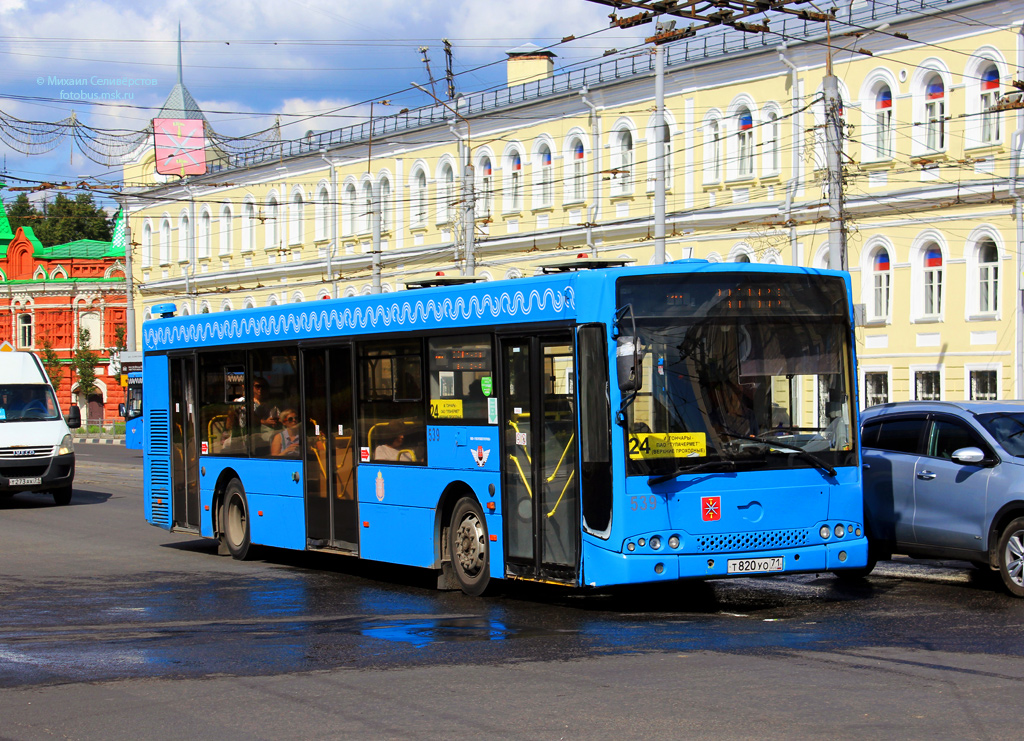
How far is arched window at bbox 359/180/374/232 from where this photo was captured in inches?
2146

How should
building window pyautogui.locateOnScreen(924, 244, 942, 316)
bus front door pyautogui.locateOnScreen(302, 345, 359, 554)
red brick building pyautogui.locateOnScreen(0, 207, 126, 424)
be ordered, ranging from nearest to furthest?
bus front door pyautogui.locateOnScreen(302, 345, 359, 554)
building window pyautogui.locateOnScreen(924, 244, 942, 316)
red brick building pyautogui.locateOnScreen(0, 207, 126, 424)

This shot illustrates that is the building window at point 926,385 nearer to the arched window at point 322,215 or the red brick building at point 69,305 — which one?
the arched window at point 322,215

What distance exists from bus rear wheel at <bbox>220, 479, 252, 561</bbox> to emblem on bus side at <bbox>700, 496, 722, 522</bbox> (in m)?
6.93

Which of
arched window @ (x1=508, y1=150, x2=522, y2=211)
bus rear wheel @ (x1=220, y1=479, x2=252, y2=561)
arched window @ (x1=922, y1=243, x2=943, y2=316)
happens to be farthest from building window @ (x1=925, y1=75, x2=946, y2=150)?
bus rear wheel @ (x1=220, y1=479, x2=252, y2=561)

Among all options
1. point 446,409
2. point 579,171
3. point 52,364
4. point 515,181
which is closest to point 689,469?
point 446,409

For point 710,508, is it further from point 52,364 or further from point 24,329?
point 24,329

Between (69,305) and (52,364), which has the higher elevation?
(69,305)

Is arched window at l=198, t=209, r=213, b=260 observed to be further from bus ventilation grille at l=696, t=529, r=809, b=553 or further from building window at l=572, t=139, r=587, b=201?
bus ventilation grille at l=696, t=529, r=809, b=553

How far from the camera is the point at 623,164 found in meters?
43.6

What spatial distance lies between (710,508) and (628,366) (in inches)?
53.6

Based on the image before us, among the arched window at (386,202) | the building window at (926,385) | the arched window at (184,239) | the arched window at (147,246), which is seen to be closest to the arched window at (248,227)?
the arched window at (184,239)

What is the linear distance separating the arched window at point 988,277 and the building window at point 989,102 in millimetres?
2690

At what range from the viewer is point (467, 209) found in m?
37.7

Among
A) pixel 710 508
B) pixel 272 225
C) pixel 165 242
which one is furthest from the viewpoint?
pixel 165 242
